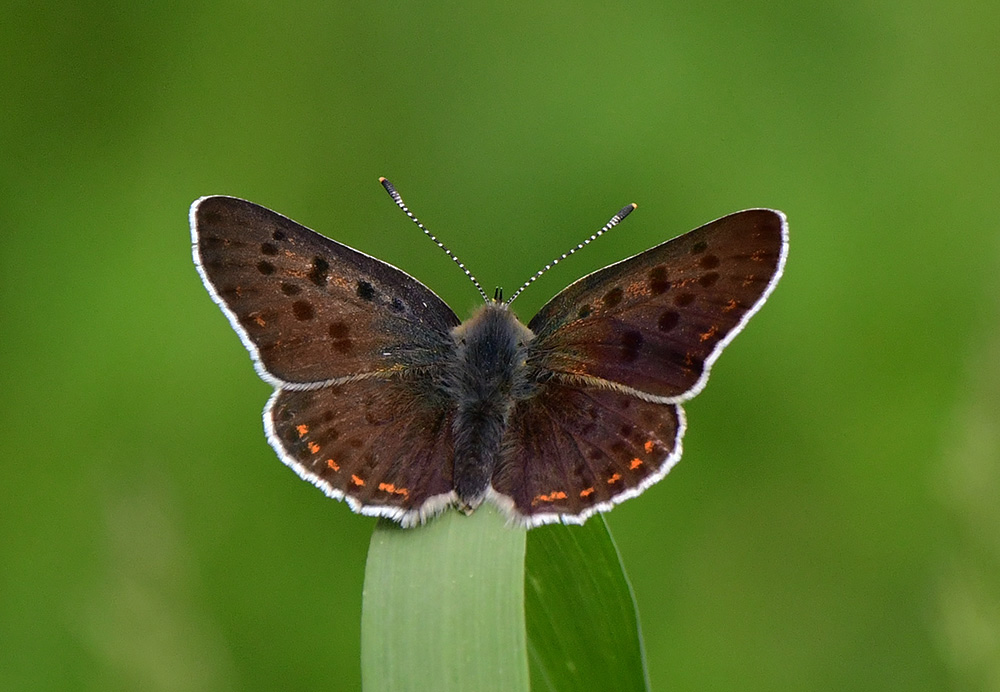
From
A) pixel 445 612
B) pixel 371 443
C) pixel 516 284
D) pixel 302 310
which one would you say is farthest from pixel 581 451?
pixel 516 284

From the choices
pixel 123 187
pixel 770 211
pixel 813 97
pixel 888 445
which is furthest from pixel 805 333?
pixel 123 187

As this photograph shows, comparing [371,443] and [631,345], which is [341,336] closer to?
[371,443]

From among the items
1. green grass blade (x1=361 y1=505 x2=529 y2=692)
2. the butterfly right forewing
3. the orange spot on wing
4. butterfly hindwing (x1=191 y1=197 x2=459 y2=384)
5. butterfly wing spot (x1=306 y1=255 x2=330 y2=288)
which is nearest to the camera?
green grass blade (x1=361 y1=505 x2=529 y2=692)

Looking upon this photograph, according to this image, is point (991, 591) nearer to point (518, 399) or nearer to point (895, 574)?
point (895, 574)

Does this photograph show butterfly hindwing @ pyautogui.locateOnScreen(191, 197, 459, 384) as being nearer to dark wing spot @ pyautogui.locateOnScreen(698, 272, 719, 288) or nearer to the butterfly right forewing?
the butterfly right forewing

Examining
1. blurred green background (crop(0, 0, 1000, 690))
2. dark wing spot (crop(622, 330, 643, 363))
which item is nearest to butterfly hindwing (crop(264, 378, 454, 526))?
dark wing spot (crop(622, 330, 643, 363))

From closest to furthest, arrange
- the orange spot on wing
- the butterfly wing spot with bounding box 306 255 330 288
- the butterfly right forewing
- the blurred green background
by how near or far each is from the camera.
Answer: the orange spot on wing
the butterfly right forewing
the butterfly wing spot with bounding box 306 255 330 288
the blurred green background

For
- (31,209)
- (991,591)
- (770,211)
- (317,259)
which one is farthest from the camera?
(31,209)
